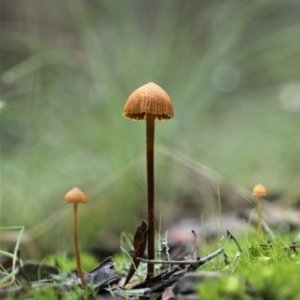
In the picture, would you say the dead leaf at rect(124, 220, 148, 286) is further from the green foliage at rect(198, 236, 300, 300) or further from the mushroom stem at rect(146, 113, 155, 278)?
the green foliage at rect(198, 236, 300, 300)

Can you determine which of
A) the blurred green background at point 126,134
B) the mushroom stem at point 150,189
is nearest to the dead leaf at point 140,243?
the mushroom stem at point 150,189

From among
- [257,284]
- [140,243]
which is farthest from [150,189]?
[257,284]

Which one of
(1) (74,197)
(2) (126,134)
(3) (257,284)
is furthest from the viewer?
(2) (126,134)

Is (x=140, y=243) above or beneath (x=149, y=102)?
beneath

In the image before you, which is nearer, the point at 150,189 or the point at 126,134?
the point at 150,189

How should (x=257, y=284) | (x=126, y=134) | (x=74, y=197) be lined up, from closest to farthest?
(x=257, y=284) < (x=74, y=197) < (x=126, y=134)

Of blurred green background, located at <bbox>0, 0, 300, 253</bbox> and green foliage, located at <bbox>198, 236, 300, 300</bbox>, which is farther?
blurred green background, located at <bbox>0, 0, 300, 253</bbox>

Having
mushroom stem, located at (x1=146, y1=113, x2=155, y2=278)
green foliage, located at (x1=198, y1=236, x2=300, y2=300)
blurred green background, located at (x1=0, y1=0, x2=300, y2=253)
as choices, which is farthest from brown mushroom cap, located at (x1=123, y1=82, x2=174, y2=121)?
blurred green background, located at (x1=0, y1=0, x2=300, y2=253)

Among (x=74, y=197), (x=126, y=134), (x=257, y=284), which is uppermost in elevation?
(x=126, y=134)

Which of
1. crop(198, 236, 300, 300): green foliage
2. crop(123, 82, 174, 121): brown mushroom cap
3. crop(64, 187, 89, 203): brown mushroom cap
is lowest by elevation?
crop(198, 236, 300, 300): green foliage

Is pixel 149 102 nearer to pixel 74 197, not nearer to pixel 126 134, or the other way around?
pixel 74 197
